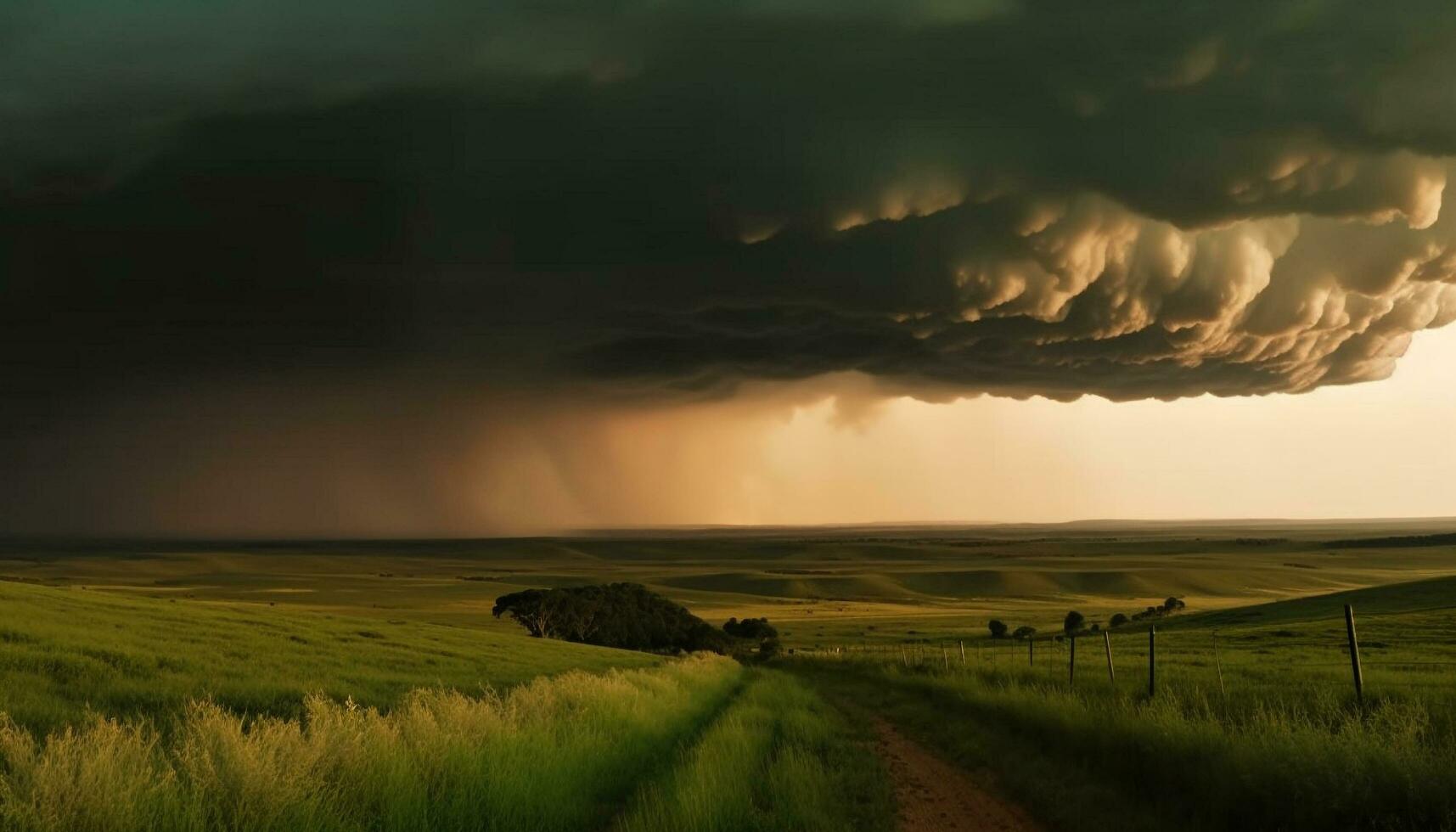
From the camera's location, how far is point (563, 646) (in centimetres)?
5125

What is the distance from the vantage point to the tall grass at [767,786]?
10391 millimetres

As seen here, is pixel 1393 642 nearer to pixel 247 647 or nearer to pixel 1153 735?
pixel 1153 735

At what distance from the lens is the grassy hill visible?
17.6m

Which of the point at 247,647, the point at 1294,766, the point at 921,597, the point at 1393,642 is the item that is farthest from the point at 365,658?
the point at 921,597

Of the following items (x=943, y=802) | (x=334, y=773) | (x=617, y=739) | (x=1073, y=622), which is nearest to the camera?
(x=334, y=773)

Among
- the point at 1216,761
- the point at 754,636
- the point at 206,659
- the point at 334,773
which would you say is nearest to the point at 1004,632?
the point at 754,636

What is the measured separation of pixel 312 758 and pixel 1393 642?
5257cm

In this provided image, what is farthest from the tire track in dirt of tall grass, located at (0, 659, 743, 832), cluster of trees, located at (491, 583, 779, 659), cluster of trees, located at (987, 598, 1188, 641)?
cluster of trees, located at (491, 583, 779, 659)

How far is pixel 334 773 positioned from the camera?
31.6ft

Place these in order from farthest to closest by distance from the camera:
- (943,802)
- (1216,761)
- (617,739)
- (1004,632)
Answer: (1004,632)
(617,739)
(943,802)
(1216,761)

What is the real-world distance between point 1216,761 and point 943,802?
3476 mm

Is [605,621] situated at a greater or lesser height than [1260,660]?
lesser

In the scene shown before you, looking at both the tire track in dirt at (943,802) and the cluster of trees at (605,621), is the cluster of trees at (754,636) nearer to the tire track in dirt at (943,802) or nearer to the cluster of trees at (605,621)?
the cluster of trees at (605,621)

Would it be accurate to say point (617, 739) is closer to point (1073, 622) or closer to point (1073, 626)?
point (1073, 626)
